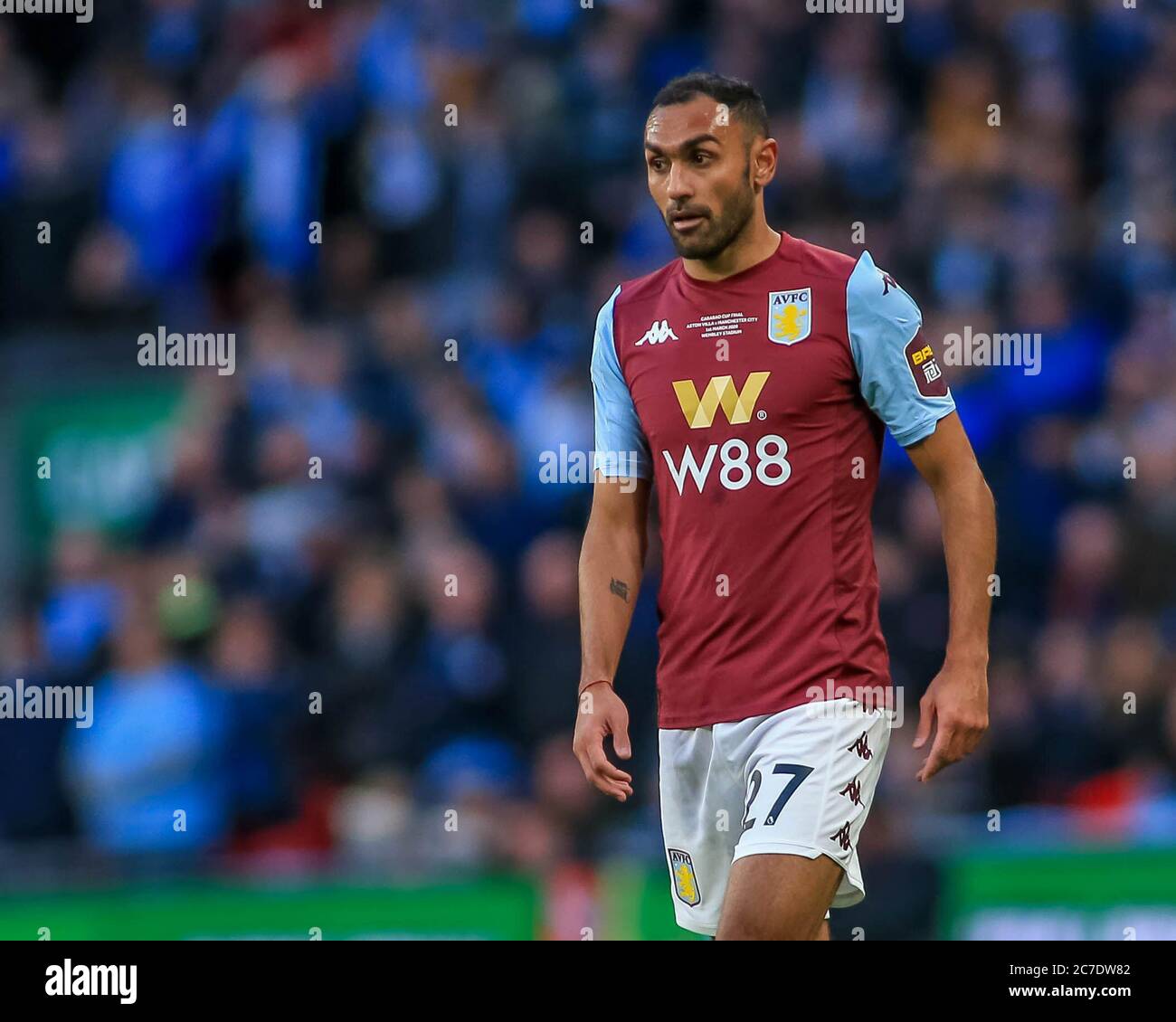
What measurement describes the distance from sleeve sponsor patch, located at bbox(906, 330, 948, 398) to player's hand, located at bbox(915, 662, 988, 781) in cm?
70

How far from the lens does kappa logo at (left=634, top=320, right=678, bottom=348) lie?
16.6ft

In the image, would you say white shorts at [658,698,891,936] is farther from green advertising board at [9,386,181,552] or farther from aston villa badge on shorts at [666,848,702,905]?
green advertising board at [9,386,181,552]

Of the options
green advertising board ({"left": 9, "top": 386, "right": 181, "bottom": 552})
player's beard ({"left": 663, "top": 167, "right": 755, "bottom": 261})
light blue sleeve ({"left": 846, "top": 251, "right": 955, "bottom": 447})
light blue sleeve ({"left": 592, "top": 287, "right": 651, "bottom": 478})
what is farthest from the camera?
green advertising board ({"left": 9, "top": 386, "right": 181, "bottom": 552})

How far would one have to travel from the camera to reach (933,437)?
4.84 metres

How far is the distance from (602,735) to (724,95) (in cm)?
167

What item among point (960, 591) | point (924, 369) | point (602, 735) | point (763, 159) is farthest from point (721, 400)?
point (602, 735)

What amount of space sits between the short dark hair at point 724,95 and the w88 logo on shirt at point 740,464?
827 millimetres

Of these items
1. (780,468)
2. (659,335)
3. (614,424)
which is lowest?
(780,468)

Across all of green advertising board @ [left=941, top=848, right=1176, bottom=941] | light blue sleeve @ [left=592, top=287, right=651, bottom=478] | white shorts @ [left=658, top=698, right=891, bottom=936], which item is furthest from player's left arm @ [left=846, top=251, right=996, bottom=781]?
green advertising board @ [left=941, top=848, right=1176, bottom=941]

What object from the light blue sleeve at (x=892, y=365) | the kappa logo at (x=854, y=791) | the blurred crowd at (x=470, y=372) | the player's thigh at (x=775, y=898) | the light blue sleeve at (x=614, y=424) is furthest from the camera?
the blurred crowd at (x=470, y=372)

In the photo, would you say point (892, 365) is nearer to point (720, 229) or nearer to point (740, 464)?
point (740, 464)

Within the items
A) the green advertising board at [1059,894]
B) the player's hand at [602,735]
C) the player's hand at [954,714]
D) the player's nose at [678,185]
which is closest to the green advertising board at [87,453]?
the green advertising board at [1059,894]

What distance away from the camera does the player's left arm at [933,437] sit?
15.4 feet

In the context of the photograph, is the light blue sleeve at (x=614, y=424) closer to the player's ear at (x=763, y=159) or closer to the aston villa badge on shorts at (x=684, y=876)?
the player's ear at (x=763, y=159)
